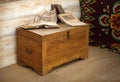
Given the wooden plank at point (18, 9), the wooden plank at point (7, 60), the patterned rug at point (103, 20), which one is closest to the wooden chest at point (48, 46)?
the wooden plank at point (7, 60)

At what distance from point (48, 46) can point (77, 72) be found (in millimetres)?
473

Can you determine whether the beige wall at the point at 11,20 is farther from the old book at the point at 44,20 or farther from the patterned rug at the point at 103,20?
the patterned rug at the point at 103,20

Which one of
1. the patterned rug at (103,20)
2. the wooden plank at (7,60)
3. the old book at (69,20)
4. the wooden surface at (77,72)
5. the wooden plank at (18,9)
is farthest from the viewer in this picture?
the patterned rug at (103,20)

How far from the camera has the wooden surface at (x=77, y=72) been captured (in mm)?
2594

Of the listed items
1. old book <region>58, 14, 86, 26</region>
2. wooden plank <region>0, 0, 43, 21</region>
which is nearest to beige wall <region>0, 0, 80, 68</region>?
wooden plank <region>0, 0, 43, 21</region>

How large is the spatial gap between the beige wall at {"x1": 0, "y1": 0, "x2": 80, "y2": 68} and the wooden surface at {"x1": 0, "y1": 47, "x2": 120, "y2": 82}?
148 millimetres

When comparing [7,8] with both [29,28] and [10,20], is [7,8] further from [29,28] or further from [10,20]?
[29,28]

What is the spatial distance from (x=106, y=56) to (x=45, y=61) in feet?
3.27

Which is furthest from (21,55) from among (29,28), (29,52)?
(29,28)

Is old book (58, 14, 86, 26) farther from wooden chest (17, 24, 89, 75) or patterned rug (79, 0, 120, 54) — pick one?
patterned rug (79, 0, 120, 54)

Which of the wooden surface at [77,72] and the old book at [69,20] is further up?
the old book at [69,20]

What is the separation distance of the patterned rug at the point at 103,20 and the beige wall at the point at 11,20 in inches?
32.1

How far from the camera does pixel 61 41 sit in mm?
2762

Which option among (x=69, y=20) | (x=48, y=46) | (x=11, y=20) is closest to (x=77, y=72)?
(x=48, y=46)
